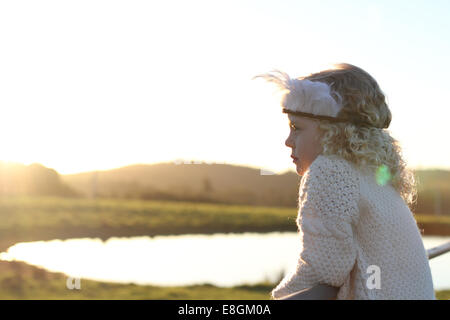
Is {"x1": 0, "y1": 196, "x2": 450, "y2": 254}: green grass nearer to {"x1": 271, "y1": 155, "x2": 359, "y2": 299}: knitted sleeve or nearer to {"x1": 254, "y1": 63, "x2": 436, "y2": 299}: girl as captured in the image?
{"x1": 254, "y1": 63, "x2": 436, "y2": 299}: girl

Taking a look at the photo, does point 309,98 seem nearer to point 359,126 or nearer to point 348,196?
point 359,126

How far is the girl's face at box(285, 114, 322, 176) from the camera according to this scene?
193 centimetres

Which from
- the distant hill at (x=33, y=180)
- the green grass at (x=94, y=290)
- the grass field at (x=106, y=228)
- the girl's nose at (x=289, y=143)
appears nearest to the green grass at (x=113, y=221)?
the grass field at (x=106, y=228)

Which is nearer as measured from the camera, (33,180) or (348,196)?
(348,196)

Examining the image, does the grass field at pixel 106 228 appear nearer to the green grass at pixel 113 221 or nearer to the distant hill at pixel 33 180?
the green grass at pixel 113 221

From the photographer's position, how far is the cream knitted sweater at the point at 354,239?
170 cm

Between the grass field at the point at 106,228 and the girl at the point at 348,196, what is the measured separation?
18.9 ft

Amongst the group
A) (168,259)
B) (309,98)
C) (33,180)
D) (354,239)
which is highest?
(33,180)

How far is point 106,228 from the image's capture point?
1827 centimetres

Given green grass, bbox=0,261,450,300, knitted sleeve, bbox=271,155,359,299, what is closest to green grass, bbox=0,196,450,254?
green grass, bbox=0,261,450,300

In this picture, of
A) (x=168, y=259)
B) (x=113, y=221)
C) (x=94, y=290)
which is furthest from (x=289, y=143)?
(x=113, y=221)

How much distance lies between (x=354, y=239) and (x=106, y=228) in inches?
673
